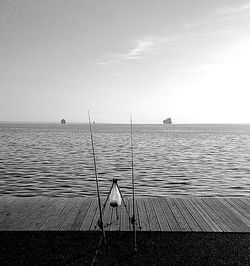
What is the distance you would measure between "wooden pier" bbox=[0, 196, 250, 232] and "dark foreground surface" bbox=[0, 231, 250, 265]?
389mm

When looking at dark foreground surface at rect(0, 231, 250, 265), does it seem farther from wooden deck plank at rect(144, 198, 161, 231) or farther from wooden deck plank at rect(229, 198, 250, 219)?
wooden deck plank at rect(229, 198, 250, 219)

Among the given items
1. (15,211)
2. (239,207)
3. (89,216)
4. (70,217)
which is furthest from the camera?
(239,207)

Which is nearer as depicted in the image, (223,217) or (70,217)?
(70,217)

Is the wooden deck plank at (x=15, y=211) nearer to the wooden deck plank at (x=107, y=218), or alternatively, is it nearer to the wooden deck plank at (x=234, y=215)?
the wooden deck plank at (x=107, y=218)

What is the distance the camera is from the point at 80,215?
838 centimetres

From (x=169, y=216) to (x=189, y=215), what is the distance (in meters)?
0.63

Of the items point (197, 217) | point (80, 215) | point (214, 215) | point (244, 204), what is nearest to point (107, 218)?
point (80, 215)

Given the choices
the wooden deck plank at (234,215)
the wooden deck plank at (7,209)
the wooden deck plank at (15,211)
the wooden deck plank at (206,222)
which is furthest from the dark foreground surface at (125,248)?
the wooden deck plank at (7,209)

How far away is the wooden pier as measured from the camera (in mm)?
7512

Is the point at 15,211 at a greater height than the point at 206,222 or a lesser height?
greater

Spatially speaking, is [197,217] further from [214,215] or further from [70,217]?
[70,217]

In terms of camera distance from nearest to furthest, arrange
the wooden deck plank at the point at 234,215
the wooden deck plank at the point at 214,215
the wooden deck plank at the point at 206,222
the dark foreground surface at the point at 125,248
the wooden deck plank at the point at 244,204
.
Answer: the dark foreground surface at the point at 125,248 → the wooden deck plank at the point at 206,222 → the wooden deck plank at the point at 214,215 → the wooden deck plank at the point at 234,215 → the wooden deck plank at the point at 244,204

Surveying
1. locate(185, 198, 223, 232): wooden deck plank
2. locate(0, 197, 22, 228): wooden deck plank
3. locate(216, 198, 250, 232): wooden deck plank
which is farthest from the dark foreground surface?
locate(0, 197, 22, 228): wooden deck plank

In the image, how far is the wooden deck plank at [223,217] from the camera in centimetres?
751
